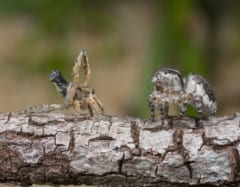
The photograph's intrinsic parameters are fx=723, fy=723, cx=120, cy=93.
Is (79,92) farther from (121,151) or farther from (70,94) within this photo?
(121,151)

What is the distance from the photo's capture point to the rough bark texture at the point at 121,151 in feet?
4.41

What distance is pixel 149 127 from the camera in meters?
1.39

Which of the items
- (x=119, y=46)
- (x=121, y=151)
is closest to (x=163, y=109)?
(x=121, y=151)

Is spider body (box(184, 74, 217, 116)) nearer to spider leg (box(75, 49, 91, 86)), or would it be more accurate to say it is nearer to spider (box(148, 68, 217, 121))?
spider (box(148, 68, 217, 121))

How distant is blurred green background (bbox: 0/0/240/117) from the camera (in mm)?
2916

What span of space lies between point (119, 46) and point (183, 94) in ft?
7.33

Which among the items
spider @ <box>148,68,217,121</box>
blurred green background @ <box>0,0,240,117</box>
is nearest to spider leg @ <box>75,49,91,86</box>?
spider @ <box>148,68,217,121</box>

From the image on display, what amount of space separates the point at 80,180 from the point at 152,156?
0.15 metres

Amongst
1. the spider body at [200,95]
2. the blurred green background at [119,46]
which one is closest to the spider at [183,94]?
the spider body at [200,95]

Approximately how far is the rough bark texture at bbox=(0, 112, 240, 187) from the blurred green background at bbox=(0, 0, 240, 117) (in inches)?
50.9

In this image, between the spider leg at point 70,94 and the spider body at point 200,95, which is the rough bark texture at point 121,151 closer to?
the spider body at point 200,95

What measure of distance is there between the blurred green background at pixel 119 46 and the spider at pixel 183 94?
1.18m

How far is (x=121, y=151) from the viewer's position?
1.35 m

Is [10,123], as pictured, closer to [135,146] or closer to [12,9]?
[135,146]
